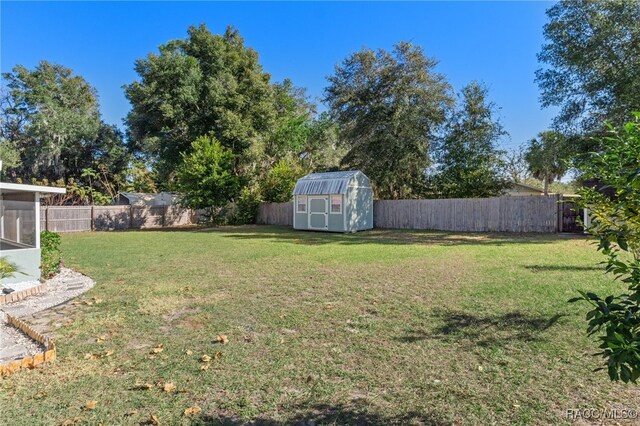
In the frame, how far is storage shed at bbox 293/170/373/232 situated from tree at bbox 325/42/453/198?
2.47m

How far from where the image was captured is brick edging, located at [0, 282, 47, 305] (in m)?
5.59

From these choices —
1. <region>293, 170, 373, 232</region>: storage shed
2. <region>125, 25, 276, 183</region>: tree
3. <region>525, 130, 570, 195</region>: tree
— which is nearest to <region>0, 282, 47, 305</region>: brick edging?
<region>293, 170, 373, 232</region>: storage shed

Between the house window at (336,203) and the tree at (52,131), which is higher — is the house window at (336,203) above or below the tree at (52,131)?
below

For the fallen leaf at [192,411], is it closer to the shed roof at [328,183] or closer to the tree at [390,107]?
the shed roof at [328,183]

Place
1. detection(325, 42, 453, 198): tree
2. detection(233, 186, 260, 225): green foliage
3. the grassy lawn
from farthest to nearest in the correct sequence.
Answer: 1. detection(233, 186, 260, 225): green foliage
2. detection(325, 42, 453, 198): tree
3. the grassy lawn

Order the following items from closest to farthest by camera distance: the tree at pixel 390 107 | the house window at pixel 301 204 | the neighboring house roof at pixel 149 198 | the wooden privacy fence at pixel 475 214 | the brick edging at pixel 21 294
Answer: the brick edging at pixel 21 294, the wooden privacy fence at pixel 475 214, the house window at pixel 301 204, the tree at pixel 390 107, the neighboring house roof at pixel 149 198

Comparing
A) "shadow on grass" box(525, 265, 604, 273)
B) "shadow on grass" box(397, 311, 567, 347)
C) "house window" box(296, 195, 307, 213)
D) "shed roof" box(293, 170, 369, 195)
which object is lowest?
"shadow on grass" box(397, 311, 567, 347)

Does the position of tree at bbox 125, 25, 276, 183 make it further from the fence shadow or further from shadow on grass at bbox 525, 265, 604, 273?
the fence shadow

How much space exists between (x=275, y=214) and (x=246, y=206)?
203cm

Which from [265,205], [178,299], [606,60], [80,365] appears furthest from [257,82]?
[80,365]

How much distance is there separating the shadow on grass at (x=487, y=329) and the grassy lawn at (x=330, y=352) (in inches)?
0.8

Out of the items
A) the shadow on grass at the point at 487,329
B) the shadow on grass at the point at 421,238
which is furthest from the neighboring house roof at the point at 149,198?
the shadow on grass at the point at 487,329

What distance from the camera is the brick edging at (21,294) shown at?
5.59 meters

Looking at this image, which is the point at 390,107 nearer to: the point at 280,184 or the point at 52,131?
the point at 280,184
